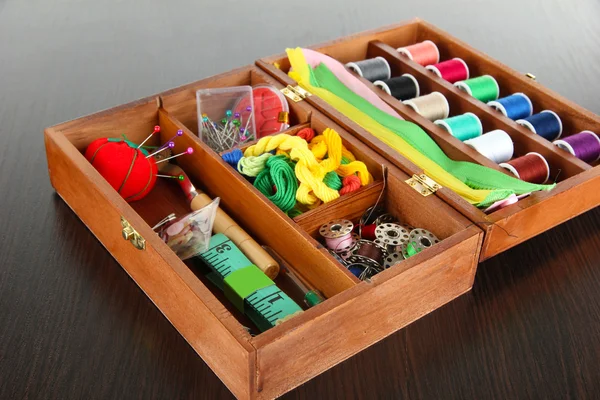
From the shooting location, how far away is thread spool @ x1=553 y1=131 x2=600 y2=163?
2.34 metres

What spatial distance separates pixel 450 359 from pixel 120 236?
0.79 m

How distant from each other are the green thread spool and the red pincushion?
3.15ft

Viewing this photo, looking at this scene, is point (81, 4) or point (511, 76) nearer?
point (511, 76)

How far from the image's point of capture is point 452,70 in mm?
2730

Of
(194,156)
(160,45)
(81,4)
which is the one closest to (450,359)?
(194,156)

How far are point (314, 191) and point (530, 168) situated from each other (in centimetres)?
57

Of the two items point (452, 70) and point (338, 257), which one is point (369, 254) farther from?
point (452, 70)

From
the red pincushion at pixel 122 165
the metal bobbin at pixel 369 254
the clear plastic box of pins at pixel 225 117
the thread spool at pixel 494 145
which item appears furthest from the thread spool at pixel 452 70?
the red pincushion at pixel 122 165

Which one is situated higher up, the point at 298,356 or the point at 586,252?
the point at 298,356

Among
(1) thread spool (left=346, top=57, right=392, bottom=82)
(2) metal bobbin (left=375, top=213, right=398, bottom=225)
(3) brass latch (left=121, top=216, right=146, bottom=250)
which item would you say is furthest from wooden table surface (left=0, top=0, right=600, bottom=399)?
(1) thread spool (left=346, top=57, right=392, bottom=82)

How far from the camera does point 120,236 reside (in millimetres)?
2045

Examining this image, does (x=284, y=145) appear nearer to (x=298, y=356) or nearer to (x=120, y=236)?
(x=120, y=236)

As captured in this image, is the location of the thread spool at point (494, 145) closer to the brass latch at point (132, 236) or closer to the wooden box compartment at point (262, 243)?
the wooden box compartment at point (262, 243)

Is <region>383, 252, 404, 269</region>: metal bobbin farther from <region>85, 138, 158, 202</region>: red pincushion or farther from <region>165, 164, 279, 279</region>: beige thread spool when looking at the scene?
<region>85, 138, 158, 202</region>: red pincushion
